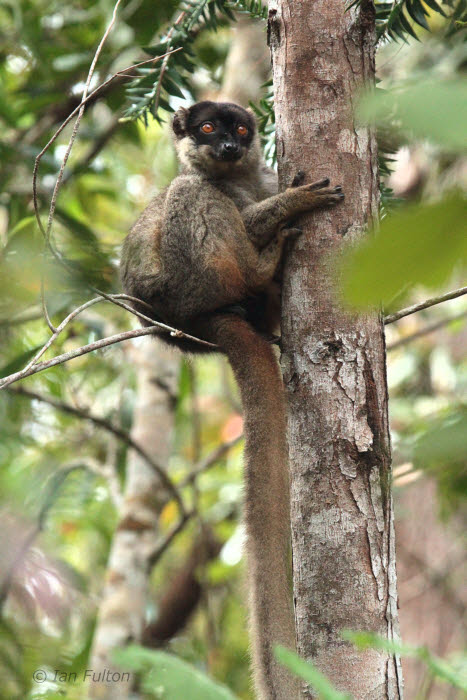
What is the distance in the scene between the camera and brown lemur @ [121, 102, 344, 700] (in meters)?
2.48

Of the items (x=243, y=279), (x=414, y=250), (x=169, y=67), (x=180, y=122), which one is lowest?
(x=414, y=250)

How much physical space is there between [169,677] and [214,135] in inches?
153

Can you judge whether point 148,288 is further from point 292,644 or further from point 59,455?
point 59,455

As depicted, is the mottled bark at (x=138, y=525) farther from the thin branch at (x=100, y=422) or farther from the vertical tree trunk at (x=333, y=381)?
the vertical tree trunk at (x=333, y=381)

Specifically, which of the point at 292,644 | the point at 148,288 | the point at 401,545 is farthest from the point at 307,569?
the point at 401,545

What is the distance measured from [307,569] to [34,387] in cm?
477

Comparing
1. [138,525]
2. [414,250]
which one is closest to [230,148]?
[138,525]

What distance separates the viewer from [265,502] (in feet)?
8.89

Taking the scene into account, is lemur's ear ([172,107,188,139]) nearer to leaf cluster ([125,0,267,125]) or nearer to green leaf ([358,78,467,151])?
leaf cluster ([125,0,267,125])

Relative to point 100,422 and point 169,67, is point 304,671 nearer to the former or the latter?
point 169,67

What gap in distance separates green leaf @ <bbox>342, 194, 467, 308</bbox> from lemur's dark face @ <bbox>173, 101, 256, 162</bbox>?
3.85 m

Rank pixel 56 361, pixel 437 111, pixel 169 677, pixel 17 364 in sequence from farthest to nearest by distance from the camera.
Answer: pixel 17 364 < pixel 56 361 < pixel 169 677 < pixel 437 111

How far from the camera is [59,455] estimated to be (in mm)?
7047

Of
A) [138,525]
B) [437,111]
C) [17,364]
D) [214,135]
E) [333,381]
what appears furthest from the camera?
[138,525]
